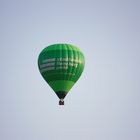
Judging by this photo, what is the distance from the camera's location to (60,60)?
9688 centimetres

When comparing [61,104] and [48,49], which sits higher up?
[48,49]

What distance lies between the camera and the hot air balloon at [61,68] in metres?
96.4

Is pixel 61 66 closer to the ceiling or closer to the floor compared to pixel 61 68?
closer to the ceiling

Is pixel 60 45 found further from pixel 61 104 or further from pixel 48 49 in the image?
pixel 61 104

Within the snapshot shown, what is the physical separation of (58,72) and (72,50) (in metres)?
3.38

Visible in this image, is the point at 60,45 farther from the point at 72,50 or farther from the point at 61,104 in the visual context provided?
the point at 61,104

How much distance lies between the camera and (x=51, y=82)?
9681cm

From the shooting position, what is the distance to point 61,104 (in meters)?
95.5

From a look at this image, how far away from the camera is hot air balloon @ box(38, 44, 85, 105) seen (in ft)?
316

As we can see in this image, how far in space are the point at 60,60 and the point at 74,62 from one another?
175 centimetres

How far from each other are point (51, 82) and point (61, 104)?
3.23 m

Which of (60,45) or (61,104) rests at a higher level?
(60,45)

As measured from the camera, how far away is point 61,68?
96625 mm

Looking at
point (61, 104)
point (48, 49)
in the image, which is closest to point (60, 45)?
point (48, 49)
